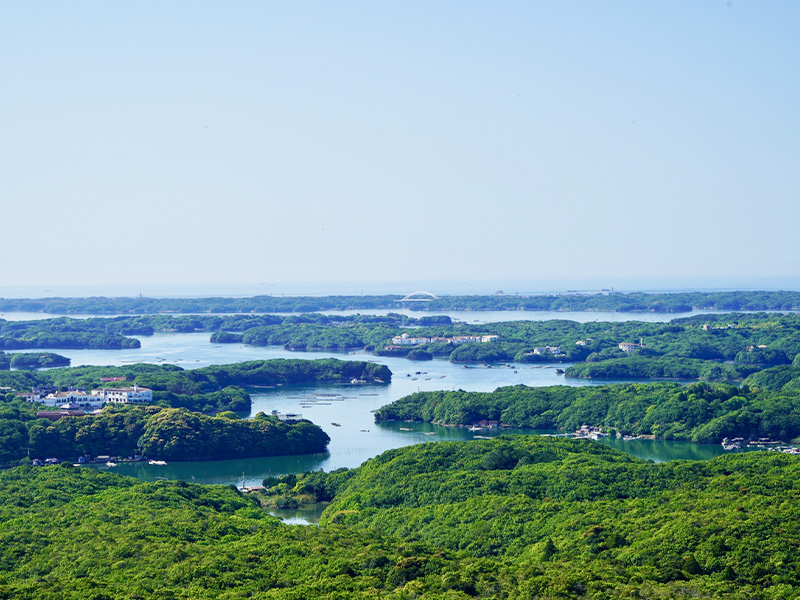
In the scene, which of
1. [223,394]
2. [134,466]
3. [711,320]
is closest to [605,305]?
[711,320]

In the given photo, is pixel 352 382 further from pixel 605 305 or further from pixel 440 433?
pixel 605 305

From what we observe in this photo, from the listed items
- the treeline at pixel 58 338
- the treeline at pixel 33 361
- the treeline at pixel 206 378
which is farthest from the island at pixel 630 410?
the treeline at pixel 58 338

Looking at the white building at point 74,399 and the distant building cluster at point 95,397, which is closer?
the distant building cluster at point 95,397

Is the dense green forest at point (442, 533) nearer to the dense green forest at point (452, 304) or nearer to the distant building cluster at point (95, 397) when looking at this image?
the distant building cluster at point (95, 397)

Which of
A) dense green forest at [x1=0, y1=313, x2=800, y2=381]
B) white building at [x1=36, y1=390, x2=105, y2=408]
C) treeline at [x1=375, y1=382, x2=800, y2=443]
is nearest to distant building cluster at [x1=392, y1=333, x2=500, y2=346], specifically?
dense green forest at [x1=0, y1=313, x2=800, y2=381]

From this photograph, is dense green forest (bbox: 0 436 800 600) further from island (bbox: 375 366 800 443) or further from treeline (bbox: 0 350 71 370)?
treeline (bbox: 0 350 71 370)

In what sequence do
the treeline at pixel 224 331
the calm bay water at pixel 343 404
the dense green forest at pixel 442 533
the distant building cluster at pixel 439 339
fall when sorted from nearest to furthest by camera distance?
the dense green forest at pixel 442 533 → the calm bay water at pixel 343 404 → the distant building cluster at pixel 439 339 → the treeline at pixel 224 331
